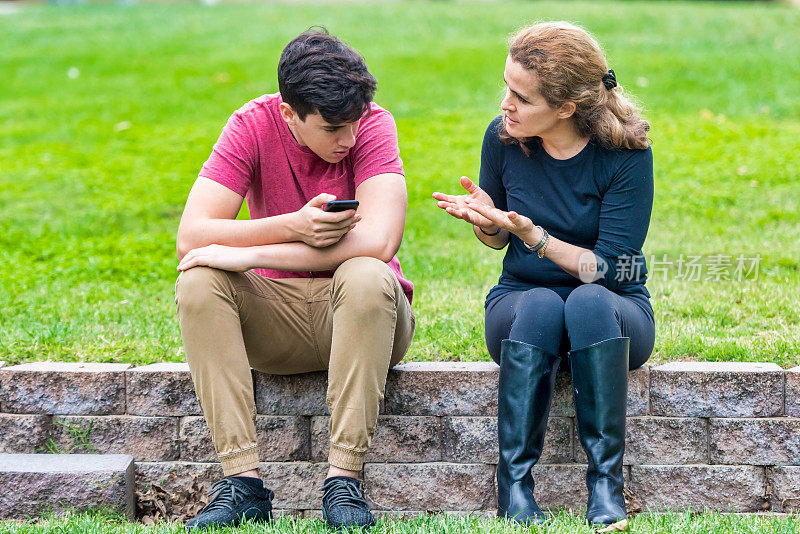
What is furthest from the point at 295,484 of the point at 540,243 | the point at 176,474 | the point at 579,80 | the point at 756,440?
the point at 579,80

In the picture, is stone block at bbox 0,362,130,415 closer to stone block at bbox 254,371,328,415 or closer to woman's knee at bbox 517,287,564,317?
stone block at bbox 254,371,328,415

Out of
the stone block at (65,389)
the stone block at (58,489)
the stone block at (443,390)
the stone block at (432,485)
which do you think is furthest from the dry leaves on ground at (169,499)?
the stone block at (443,390)

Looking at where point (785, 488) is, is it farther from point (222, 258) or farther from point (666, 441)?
point (222, 258)

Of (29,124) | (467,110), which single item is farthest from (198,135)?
(467,110)

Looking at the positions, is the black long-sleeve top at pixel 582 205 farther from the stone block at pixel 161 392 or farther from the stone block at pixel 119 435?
the stone block at pixel 119 435

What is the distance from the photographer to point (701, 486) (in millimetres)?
3270

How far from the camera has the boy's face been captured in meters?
3.08

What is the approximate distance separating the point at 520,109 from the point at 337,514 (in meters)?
1.53

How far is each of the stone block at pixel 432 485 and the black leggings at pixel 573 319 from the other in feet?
1.79

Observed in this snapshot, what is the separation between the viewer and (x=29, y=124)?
32.6 ft

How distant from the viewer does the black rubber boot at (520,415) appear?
2871mm

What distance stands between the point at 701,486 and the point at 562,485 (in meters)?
0.51

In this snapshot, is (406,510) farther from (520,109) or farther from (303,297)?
(520,109)

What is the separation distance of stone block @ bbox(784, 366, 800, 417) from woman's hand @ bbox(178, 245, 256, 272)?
1997 mm
